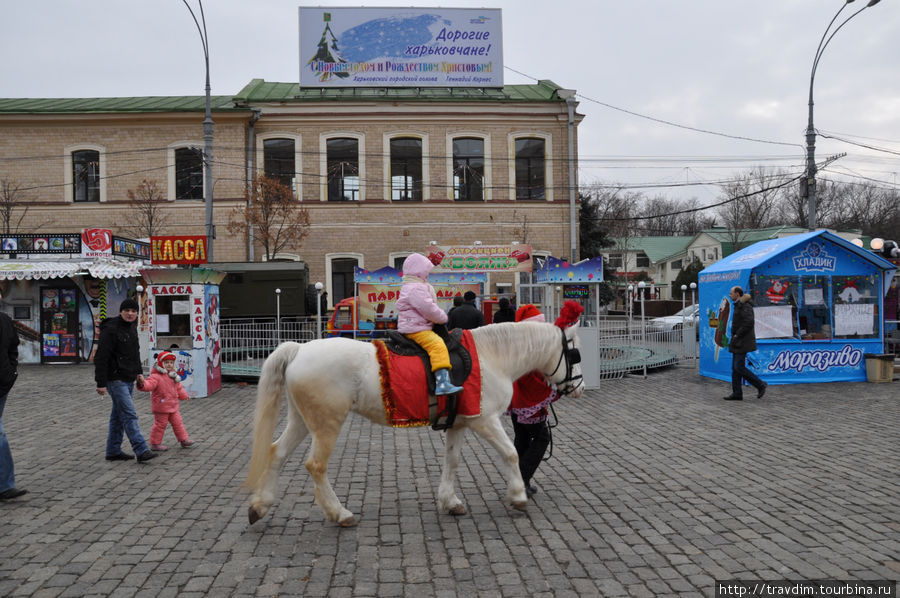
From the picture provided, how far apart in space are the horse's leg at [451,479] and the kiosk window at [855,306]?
11.0 m

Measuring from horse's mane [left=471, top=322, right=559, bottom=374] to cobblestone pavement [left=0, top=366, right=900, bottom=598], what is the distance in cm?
123

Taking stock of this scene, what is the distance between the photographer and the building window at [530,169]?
28984mm

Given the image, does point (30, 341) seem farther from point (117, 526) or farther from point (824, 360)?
point (824, 360)

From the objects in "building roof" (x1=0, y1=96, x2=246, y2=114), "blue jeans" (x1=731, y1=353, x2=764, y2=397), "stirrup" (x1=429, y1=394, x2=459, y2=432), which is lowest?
"blue jeans" (x1=731, y1=353, x2=764, y2=397)

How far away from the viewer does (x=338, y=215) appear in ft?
91.8

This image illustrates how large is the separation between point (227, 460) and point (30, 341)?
14.1m

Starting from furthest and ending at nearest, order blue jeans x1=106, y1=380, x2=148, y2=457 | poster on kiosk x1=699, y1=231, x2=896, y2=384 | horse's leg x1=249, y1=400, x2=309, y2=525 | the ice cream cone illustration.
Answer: the ice cream cone illustration → poster on kiosk x1=699, y1=231, x2=896, y2=384 → blue jeans x1=106, y1=380, x2=148, y2=457 → horse's leg x1=249, y1=400, x2=309, y2=525

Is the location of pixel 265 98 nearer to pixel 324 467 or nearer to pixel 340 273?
pixel 340 273

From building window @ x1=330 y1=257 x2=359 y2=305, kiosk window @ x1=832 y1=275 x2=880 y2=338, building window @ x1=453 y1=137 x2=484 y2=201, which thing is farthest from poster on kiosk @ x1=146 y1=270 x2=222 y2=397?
building window @ x1=453 y1=137 x2=484 y2=201

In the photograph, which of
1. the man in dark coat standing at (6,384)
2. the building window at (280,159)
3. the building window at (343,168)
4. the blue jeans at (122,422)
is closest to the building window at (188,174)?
the building window at (280,159)

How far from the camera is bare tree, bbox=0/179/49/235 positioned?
2661 cm

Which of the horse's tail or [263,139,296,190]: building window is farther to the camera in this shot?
[263,139,296,190]: building window

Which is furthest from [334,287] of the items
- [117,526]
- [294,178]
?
[117,526]

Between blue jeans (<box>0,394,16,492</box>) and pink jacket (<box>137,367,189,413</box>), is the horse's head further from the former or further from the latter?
blue jeans (<box>0,394,16,492</box>)
